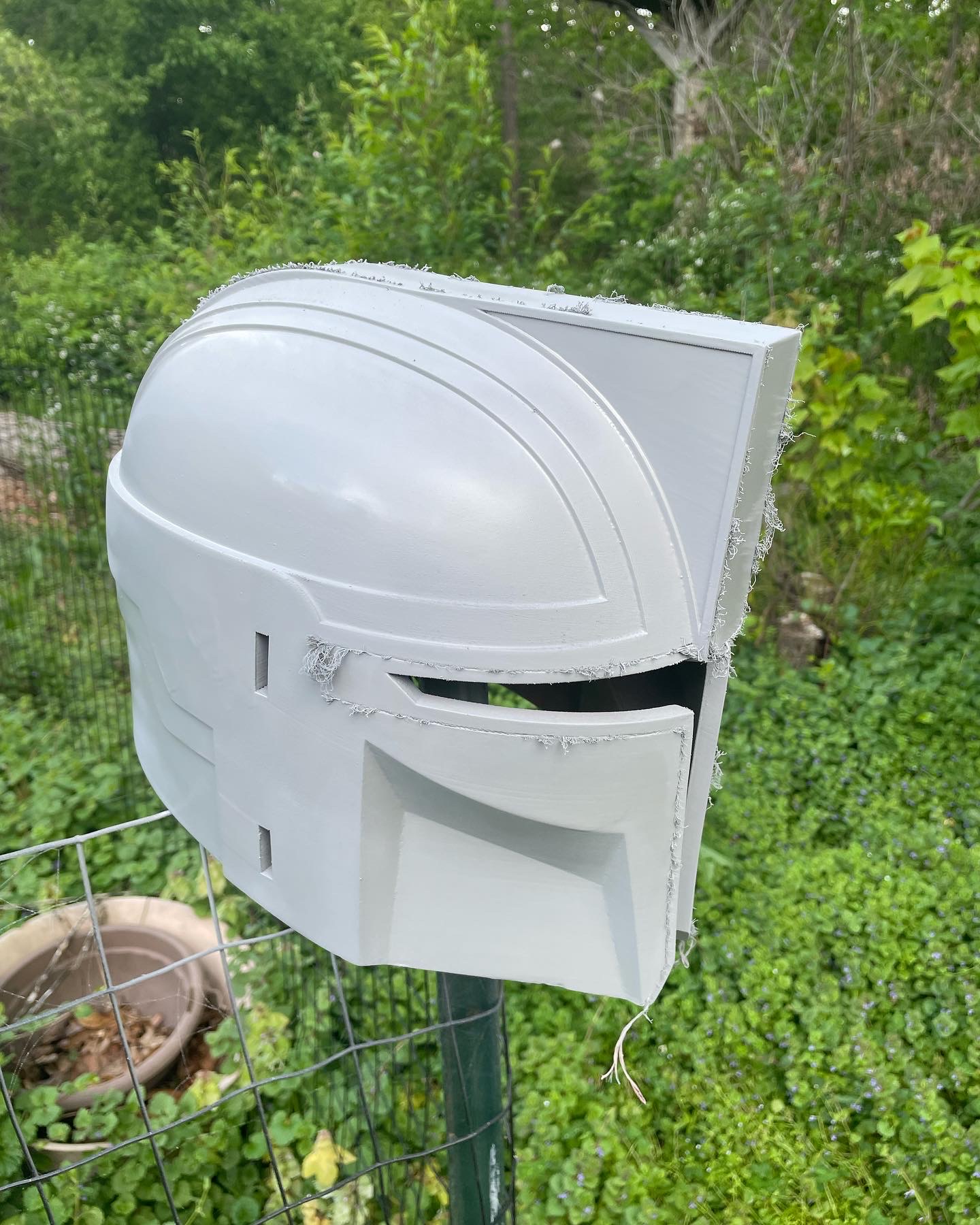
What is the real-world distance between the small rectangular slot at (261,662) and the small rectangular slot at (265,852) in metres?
0.19

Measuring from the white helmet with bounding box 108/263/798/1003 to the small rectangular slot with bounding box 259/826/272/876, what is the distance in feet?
0.04

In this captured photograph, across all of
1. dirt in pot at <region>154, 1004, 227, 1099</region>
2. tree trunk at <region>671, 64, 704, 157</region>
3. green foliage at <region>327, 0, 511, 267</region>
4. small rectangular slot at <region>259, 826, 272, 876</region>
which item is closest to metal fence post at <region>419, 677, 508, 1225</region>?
small rectangular slot at <region>259, 826, 272, 876</region>

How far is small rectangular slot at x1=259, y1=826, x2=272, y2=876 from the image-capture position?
1056mm

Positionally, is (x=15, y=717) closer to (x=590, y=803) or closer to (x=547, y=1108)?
(x=547, y=1108)

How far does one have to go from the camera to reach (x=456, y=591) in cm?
88

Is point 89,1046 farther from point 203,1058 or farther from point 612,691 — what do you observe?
point 612,691

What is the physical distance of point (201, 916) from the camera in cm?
270

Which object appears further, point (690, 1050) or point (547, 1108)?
point (690, 1050)

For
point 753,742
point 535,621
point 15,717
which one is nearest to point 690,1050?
point 753,742

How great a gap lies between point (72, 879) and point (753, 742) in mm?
2634

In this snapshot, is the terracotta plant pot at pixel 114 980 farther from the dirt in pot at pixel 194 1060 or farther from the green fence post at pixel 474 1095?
the green fence post at pixel 474 1095

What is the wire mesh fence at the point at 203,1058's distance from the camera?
1.61 metres

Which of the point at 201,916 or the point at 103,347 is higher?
the point at 103,347

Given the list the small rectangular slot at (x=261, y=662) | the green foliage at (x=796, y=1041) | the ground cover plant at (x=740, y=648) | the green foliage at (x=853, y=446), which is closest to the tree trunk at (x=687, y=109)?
the ground cover plant at (x=740, y=648)
